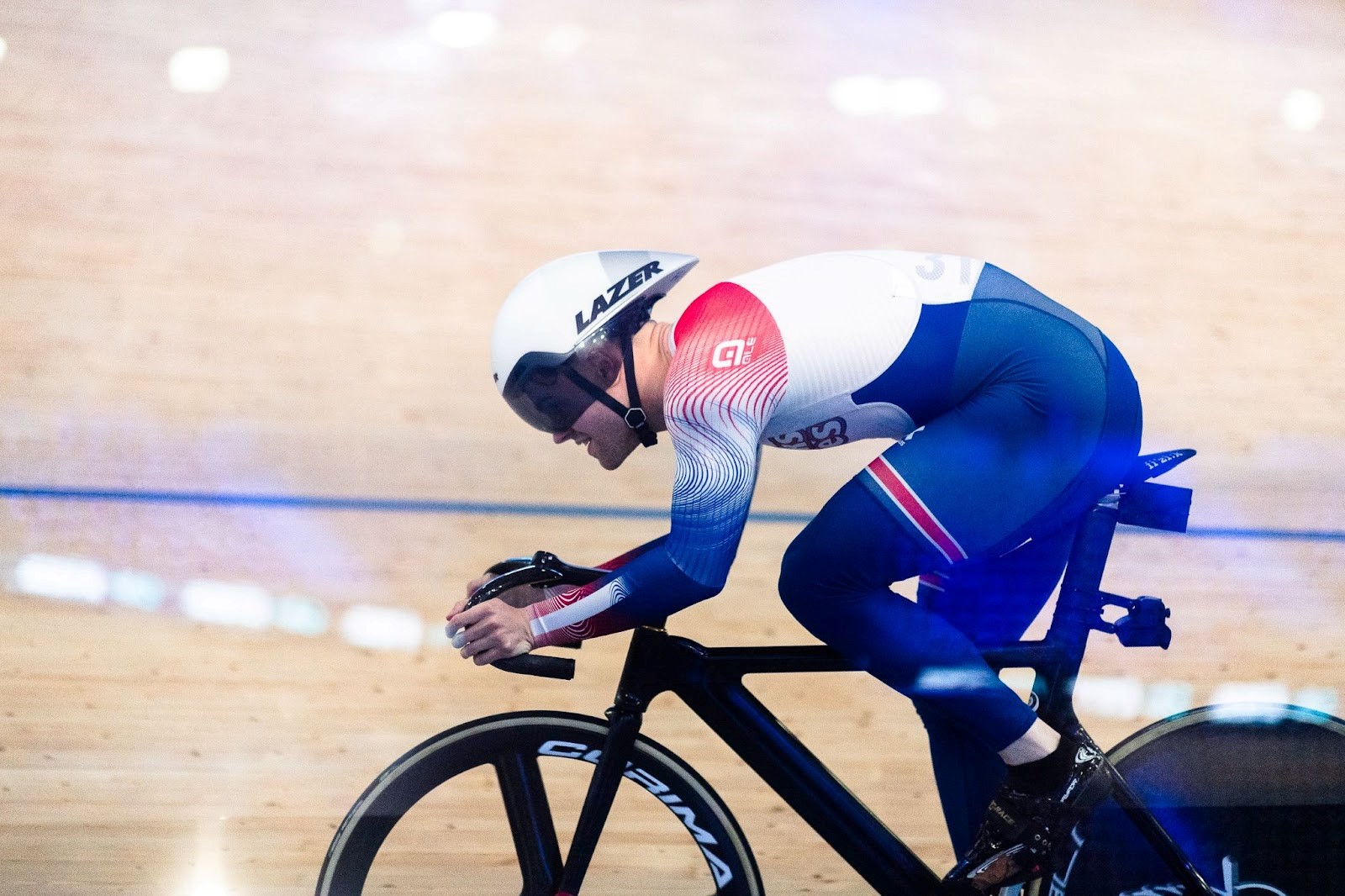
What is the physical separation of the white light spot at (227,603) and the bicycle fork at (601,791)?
4.27 feet

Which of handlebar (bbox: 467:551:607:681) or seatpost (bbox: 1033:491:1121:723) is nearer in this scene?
handlebar (bbox: 467:551:607:681)

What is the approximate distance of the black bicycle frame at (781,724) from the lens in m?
1.50

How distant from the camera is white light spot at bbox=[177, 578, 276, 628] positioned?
2.55 metres

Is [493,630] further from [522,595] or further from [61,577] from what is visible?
[61,577]

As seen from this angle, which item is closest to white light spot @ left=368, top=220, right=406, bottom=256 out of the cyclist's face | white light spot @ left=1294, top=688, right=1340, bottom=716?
the cyclist's face

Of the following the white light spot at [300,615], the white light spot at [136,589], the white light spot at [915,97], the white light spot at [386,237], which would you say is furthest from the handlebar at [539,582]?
the white light spot at [915,97]

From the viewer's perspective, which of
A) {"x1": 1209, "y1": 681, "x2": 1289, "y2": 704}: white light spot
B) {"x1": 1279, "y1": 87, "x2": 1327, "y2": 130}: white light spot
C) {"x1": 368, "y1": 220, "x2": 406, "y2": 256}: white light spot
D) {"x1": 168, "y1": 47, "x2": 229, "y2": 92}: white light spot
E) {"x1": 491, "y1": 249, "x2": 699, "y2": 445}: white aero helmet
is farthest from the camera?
{"x1": 1279, "y1": 87, "x2": 1327, "y2": 130}: white light spot

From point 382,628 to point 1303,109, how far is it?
12.7 ft

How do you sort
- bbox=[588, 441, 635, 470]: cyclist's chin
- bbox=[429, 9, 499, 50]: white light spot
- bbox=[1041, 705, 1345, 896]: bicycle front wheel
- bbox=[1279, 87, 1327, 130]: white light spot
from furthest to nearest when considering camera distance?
1. bbox=[1279, 87, 1327, 130]: white light spot
2. bbox=[429, 9, 499, 50]: white light spot
3. bbox=[1041, 705, 1345, 896]: bicycle front wheel
4. bbox=[588, 441, 635, 470]: cyclist's chin

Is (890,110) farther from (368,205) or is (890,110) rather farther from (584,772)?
(584,772)

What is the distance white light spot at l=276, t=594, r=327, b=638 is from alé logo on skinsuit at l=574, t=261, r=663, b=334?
54.6 inches

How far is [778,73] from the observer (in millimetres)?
3986

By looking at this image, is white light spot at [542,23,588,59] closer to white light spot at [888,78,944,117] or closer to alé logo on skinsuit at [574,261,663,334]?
white light spot at [888,78,944,117]

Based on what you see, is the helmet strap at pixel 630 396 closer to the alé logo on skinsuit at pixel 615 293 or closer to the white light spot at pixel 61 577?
the alé logo on skinsuit at pixel 615 293
